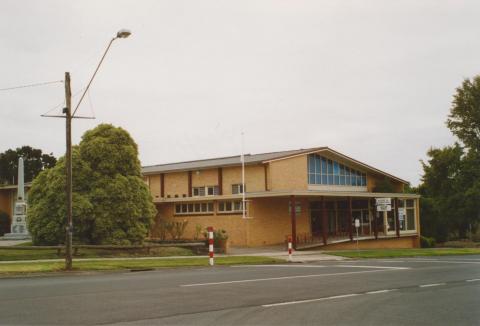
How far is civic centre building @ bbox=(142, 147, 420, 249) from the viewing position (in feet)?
128

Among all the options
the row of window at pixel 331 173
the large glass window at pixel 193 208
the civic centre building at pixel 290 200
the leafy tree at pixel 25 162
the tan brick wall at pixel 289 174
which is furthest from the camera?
the leafy tree at pixel 25 162

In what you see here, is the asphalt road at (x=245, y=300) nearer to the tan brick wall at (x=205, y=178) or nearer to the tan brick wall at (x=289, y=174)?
the tan brick wall at (x=289, y=174)

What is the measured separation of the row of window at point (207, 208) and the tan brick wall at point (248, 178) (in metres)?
2.02

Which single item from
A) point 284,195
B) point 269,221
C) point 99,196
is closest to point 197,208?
point 269,221

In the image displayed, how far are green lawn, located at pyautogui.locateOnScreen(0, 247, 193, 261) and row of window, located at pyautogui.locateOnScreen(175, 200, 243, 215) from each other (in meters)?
9.11

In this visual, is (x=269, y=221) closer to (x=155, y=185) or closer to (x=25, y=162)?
(x=155, y=185)

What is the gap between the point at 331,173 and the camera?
4703cm

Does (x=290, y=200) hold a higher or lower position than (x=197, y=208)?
higher

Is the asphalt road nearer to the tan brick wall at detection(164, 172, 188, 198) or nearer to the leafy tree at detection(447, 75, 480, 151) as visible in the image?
the tan brick wall at detection(164, 172, 188, 198)

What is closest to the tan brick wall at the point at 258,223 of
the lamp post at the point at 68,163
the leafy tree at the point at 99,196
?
the leafy tree at the point at 99,196

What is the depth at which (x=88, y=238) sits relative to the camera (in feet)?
105

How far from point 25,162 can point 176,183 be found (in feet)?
178

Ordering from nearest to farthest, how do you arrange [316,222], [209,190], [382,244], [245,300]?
[245,300] < [209,190] < [316,222] < [382,244]

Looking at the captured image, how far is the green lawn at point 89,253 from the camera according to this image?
990 inches
